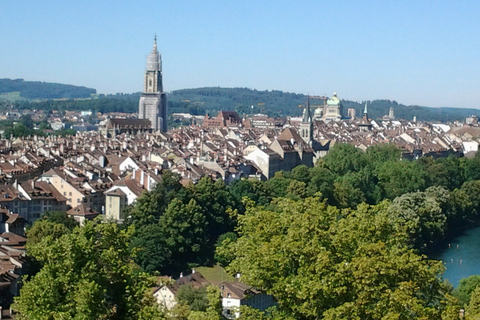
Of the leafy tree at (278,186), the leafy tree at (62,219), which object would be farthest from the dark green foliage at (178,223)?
the leafy tree at (278,186)

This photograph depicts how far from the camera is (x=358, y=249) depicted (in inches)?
577

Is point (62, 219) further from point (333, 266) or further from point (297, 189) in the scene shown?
point (333, 266)

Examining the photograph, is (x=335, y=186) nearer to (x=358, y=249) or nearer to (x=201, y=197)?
(x=201, y=197)

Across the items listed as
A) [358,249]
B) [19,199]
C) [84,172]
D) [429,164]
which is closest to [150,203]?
[19,199]

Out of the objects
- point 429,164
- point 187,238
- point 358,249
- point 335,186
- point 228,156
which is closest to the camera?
point 358,249

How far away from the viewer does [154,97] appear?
11212cm

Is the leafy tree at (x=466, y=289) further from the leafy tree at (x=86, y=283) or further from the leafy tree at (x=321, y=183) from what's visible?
the leafy tree at (x=321, y=183)

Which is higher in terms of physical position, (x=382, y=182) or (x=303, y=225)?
(x=303, y=225)

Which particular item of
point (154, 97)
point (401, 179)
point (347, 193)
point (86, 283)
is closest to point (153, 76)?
point (154, 97)

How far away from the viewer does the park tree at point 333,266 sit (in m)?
13.9

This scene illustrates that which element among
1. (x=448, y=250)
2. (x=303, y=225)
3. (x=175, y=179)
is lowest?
(x=448, y=250)

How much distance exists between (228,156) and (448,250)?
61.4 feet

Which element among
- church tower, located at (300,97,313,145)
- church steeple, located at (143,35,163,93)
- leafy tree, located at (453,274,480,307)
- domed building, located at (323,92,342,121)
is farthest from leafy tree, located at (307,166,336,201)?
domed building, located at (323,92,342,121)

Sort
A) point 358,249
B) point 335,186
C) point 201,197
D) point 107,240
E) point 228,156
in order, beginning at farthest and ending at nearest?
point 228,156 → point 335,186 → point 201,197 → point 107,240 → point 358,249
